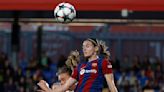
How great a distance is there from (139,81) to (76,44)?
17.0ft

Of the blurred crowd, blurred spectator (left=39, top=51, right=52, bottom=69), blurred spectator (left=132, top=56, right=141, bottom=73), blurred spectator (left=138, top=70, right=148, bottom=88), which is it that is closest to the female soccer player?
the blurred crowd

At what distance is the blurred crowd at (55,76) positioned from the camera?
17375 mm

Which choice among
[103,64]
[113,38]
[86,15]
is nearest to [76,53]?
[103,64]

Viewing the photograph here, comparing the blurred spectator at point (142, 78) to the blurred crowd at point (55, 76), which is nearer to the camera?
the blurred crowd at point (55, 76)

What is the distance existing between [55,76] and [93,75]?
11268 mm

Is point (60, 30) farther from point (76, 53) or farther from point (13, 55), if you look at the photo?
point (76, 53)

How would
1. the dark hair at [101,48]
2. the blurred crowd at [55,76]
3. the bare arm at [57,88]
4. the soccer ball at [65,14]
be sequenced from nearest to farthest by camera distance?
the bare arm at [57,88] → the dark hair at [101,48] → the soccer ball at [65,14] → the blurred crowd at [55,76]

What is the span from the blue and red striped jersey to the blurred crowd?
8.81 m

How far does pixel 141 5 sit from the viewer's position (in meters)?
12.8

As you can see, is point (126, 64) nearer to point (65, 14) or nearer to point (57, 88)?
point (65, 14)

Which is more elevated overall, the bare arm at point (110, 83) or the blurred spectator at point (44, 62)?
the bare arm at point (110, 83)

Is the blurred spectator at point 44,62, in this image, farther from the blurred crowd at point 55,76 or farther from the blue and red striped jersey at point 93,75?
the blue and red striped jersey at point 93,75

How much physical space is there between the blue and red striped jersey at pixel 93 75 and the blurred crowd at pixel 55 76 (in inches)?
347

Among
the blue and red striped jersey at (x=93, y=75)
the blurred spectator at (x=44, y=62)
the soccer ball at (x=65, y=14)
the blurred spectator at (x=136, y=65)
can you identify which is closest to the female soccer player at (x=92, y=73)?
the blue and red striped jersey at (x=93, y=75)
